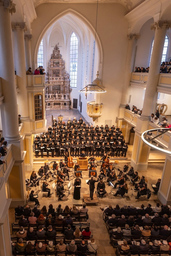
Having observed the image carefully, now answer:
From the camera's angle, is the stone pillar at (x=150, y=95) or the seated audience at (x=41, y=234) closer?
the seated audience at (x=41, y=234)

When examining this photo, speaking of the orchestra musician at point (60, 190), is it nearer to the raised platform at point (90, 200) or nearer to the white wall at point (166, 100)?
the raised platform at point (90, 200)

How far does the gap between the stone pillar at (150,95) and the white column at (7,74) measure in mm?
8160

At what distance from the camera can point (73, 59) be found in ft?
95.0

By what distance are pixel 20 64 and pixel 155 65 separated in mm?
8072

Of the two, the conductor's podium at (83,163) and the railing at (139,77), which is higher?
the railing at (139,77)

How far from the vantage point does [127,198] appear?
431 inches

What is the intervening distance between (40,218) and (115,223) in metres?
3.00

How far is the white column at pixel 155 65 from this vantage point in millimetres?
11523

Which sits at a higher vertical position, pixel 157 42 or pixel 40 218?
pixel 157 42

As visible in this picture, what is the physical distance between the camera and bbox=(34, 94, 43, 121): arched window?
1322 centimetres

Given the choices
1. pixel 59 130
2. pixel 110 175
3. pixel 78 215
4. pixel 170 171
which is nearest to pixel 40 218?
pixel 78 215

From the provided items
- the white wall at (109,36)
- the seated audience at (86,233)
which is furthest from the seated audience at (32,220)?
the white wall at (109,36)

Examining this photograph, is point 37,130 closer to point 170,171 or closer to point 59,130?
point 59,130

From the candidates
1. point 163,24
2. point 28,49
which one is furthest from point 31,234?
point 28,49
